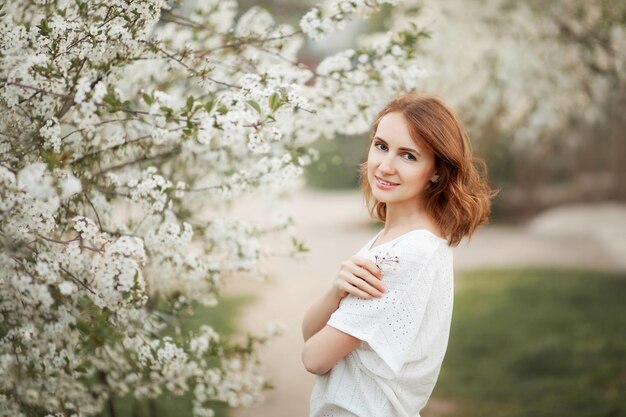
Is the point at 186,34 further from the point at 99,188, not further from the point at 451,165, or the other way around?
the point at 451,165

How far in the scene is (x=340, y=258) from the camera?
40.0 ft

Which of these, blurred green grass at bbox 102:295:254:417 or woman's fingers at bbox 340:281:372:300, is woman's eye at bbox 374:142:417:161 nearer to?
woman's fingers at bbox 340:281:372:300

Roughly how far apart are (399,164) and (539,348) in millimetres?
5180

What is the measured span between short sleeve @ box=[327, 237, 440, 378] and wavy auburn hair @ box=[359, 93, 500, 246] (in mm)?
274

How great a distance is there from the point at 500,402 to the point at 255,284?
570cm

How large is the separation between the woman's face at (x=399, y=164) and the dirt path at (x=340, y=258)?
384cm

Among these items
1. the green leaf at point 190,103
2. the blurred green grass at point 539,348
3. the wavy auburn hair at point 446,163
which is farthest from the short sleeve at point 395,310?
the blurred green grass at point 539,348

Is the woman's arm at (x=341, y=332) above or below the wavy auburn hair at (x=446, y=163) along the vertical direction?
below

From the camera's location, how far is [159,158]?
3543mm

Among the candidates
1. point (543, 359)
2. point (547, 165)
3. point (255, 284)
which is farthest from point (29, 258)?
point (547, 165)

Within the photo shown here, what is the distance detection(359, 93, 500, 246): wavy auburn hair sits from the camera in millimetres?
2217

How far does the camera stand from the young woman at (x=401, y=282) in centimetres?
206

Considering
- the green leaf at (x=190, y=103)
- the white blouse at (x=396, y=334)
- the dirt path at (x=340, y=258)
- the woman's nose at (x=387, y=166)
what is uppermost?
the dirt path at (x=340, y=258)

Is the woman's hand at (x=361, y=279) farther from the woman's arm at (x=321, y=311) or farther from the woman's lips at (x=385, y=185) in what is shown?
the woman's lips at (x=385, y=185)
